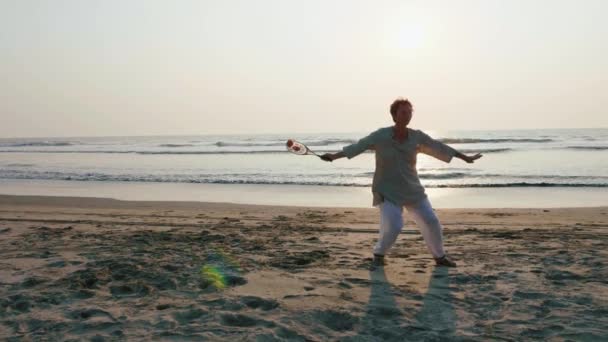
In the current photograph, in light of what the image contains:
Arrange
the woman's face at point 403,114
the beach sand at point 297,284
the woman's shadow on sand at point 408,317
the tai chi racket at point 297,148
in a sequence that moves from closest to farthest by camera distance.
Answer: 1. the woman's shadow on sand at point 408,317
2. the beach sand at point 297,284
3. the woman's face at point 403,114
4. the tai chi racket at point 297,148

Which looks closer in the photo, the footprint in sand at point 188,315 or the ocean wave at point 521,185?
the footprint in sand at point 188,315

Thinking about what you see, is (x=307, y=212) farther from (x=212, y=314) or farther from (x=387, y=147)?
(x=212, y=314)

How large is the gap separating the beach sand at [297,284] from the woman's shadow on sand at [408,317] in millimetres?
14

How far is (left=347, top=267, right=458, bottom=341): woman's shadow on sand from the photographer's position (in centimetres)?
344

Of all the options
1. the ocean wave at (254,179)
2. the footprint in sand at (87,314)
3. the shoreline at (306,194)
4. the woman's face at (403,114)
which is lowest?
the footprint in sand at (87,314)

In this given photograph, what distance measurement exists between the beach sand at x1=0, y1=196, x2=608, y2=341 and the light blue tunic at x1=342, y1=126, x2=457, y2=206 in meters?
0.72

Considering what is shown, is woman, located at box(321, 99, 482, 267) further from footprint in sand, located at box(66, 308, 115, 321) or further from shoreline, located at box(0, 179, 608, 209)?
shoreline, located at box(0, 179, 608, 209)

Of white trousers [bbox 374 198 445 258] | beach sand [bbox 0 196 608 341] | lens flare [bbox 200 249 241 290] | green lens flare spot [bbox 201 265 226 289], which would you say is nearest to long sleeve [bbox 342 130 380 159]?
white trousers [bbox 374 198 445 258]

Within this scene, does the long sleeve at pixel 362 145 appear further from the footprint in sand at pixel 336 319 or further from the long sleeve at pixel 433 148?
the footprint in sand at pixel 336 319

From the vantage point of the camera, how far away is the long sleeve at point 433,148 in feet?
17.8

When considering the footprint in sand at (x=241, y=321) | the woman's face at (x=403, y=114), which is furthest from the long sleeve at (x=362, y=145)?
the footprint in sand at (x=241, y=321)

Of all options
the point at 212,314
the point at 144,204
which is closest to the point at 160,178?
the point at 144,204

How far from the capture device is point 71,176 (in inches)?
784

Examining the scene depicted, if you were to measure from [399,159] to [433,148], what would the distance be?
39 cm
